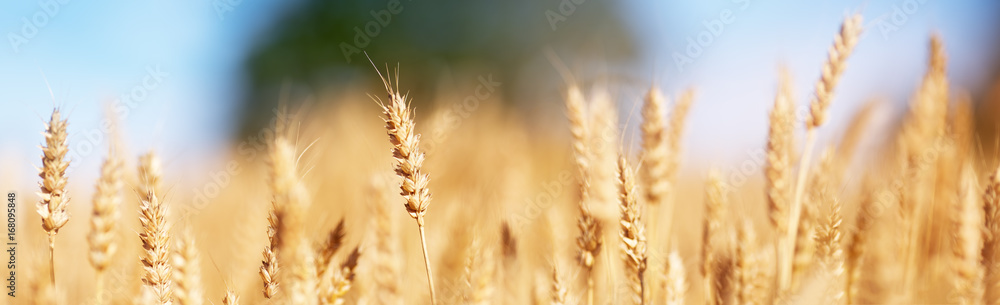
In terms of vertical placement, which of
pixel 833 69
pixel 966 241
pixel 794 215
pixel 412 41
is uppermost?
pixel 412 41

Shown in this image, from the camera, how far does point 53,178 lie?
1031 millimetres

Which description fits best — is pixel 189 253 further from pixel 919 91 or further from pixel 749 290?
pixel 919 91

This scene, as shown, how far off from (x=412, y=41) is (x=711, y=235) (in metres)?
13.3

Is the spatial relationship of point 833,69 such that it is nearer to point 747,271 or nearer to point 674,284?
point 747,271

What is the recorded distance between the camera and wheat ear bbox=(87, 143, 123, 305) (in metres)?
1.11

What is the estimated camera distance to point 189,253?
41.6 inches

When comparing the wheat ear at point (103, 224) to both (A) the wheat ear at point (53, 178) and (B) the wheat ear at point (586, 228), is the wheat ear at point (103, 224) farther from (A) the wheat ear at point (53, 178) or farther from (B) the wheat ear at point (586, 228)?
(B) the wheat ear at point (586, 228)

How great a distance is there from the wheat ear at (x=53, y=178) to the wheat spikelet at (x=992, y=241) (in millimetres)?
1876

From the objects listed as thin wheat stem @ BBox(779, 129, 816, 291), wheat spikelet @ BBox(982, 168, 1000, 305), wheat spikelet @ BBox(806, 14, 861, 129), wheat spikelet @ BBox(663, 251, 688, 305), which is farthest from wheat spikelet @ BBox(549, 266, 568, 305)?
wheat spikelet @ BBox(982, 168, 1000, 305)

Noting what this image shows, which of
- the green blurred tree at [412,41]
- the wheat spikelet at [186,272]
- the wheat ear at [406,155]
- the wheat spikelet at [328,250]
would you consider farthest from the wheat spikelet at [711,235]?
the green blurred tree at [412,41]

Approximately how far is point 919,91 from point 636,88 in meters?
1.15

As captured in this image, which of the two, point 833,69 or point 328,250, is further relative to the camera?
point 833,69

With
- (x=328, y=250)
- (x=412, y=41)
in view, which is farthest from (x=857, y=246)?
(x=412, y=41)

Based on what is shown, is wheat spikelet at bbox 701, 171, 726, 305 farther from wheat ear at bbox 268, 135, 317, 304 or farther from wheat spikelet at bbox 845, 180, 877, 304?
wheat ear at bbox 268, 135, 317, 304
